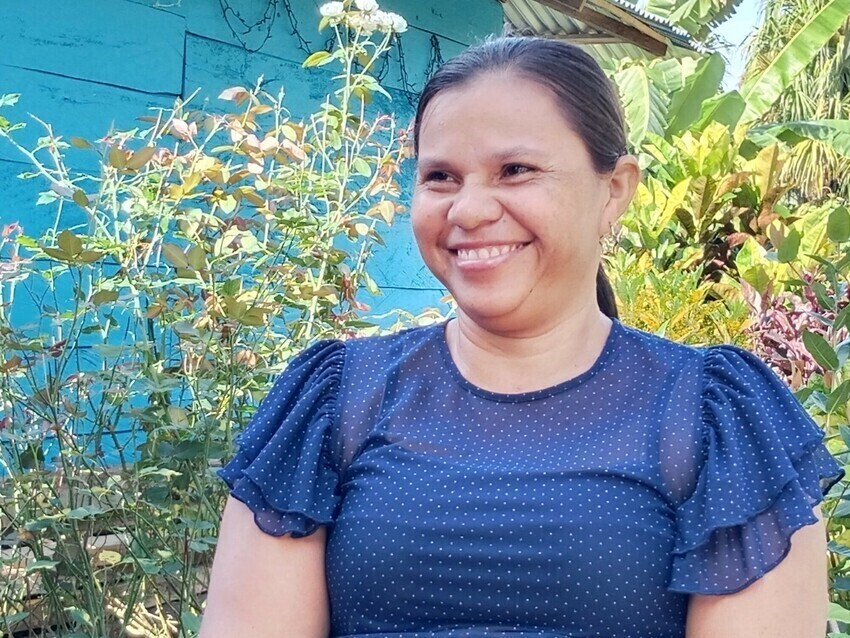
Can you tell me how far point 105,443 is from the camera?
3316 mm

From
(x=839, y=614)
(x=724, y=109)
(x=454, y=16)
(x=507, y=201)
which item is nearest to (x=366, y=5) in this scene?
(x=507, y=201)

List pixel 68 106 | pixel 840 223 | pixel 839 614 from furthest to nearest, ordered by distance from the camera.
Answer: pixel 68 106, pixel 840 223, pixel 839 614

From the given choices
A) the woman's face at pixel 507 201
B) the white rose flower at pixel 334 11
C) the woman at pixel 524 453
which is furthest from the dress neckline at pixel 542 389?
the white rose flower at pixel 334 11

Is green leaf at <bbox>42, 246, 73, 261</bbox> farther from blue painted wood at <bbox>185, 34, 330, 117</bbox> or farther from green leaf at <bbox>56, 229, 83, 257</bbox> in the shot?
blue painted wood at <bbox>185, 34, 330, 117</bbox>

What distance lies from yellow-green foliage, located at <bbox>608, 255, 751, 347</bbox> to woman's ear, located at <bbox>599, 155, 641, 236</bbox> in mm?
2439

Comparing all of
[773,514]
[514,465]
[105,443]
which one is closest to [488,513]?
[514,465]

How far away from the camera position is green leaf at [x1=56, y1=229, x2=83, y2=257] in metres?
1.95

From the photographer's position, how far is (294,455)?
1.58 metres

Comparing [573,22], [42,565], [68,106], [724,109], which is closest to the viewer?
[42,565]

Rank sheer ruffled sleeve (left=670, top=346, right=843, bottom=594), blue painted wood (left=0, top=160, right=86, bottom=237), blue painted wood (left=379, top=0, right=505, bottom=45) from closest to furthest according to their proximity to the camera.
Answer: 1. sheer ruffled sleeve (left=670, top=346, right=843, bottom=594)
2. blue painted wood (left=0, top=160, right=86, bottom=237)
3. blue painted wood (left=379, top=0, right=505, bottom=45)

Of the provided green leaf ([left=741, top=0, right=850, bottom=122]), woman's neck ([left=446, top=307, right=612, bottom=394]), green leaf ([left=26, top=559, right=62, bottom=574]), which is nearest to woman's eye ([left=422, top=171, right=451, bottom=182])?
woman's neck ([left=446, top=307, right=612, bottom=394])

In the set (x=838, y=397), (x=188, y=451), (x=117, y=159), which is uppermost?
(x=117, y=159)

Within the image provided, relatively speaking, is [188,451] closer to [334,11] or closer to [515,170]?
[515,170]

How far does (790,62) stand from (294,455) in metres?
7.35
